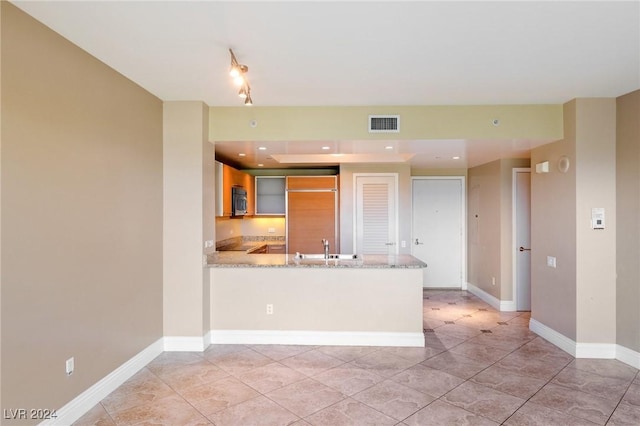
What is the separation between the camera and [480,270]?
569 cm

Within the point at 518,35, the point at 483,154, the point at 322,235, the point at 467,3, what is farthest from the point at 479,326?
the point at 467,3

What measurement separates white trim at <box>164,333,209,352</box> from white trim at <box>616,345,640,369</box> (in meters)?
4.20

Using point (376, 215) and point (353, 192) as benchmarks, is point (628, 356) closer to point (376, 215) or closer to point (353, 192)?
point (376, 215)

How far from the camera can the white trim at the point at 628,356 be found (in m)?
3.15

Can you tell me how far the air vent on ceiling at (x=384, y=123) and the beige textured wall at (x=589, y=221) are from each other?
5.89 feet

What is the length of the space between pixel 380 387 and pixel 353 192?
352 cm

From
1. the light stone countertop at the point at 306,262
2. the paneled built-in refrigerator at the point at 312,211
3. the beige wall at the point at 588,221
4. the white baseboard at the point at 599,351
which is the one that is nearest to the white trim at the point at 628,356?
the white baseboard at the point at 599,351

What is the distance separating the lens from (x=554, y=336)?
371 cm

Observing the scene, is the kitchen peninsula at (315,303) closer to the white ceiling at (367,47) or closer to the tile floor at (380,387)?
the tile floor at (380,387)

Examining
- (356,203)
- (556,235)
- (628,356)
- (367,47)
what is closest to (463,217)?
(356,203)

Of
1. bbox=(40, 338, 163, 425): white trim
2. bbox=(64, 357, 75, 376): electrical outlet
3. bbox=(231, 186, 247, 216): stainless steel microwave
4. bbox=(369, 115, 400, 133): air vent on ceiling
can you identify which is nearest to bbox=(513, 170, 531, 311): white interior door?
bbox=(369, 115, 400, 133): air vent on ceiling

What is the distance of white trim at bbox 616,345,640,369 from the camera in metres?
3.15

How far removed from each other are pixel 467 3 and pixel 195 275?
3240 millimetres

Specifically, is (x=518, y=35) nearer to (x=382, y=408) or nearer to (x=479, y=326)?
(x=382, y=408)
